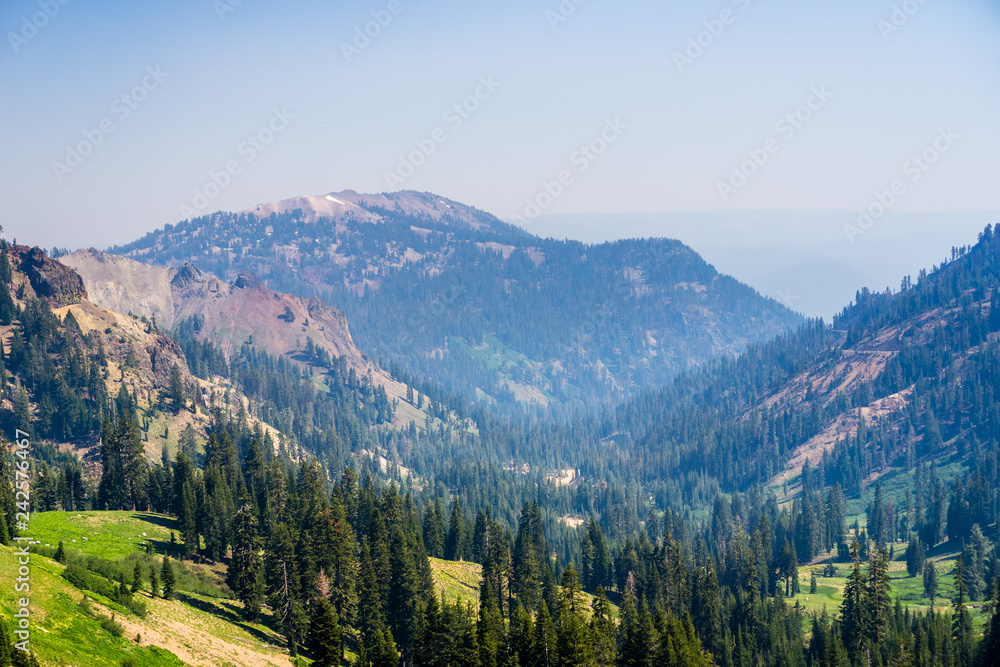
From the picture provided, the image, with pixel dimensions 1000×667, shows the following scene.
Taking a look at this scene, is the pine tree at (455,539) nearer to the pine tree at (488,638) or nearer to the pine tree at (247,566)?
the pine tree at (247,566)

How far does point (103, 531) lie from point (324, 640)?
150ft

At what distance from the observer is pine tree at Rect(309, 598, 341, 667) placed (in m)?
72.7

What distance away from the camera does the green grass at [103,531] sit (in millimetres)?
93375

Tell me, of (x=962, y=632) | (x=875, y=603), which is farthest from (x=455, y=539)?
(x=962, y=632)

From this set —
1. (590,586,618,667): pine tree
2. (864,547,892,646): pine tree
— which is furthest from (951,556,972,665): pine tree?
(590,586,618,667): pine tree

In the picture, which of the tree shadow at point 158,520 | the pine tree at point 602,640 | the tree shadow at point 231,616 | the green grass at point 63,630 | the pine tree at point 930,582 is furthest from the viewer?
the pine tree at point 930,582

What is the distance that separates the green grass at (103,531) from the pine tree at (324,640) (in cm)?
3171

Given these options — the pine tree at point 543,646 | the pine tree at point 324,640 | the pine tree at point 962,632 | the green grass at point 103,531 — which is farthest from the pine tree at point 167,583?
the pine tree at point 962,632

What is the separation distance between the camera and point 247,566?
9600cm

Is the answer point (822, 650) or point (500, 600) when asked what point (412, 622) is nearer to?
point (500, 600)

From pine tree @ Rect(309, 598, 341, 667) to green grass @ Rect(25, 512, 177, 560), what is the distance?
31.7m

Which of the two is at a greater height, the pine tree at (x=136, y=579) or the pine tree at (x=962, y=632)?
the pine tree at (x=136, y=579)

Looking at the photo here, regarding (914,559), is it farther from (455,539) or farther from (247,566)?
(247,566)

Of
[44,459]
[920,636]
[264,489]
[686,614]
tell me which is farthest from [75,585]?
[44,459]
